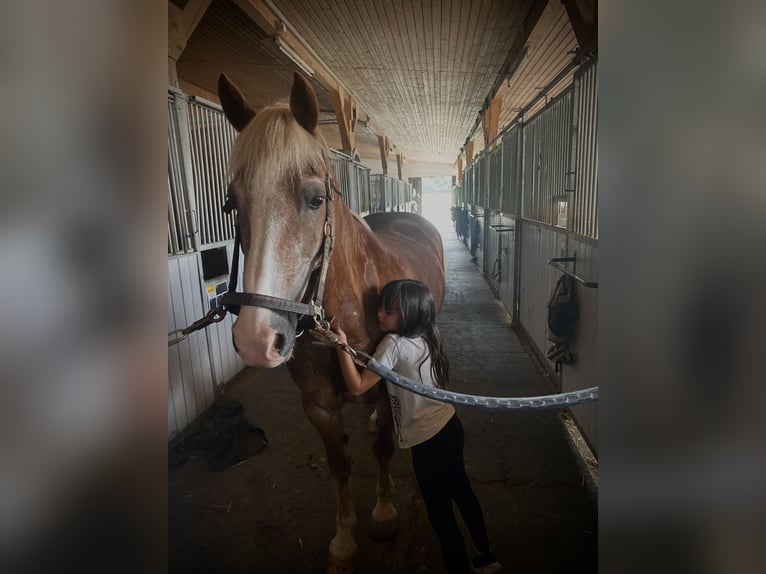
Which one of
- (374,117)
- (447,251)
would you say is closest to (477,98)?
(374,117)

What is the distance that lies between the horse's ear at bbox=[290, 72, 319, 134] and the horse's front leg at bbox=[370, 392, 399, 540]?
1.12 meters

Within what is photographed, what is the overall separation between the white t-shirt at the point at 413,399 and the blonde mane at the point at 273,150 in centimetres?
63

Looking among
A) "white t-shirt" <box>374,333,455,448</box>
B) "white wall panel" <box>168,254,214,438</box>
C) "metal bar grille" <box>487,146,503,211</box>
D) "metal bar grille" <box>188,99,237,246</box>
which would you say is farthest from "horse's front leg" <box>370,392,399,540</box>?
"metal bar grille" <box>487,146,503,211</box>

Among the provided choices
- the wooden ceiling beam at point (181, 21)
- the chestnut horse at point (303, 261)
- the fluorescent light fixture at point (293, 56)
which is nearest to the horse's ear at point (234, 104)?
the chestnut horse at point (303, 261)

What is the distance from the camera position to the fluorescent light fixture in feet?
15.1

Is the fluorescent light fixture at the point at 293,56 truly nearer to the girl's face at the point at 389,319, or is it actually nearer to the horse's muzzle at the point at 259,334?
the girl's face at the point at 389,319

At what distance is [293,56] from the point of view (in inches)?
196

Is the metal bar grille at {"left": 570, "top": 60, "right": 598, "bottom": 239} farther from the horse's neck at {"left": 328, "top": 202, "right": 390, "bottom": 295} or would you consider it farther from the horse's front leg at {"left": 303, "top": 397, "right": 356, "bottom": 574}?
the horse's front leg at {"left": 303, "top": 397, "right": 356, "bottom": 574}

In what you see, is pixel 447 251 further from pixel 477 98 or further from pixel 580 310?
pixel 580 310

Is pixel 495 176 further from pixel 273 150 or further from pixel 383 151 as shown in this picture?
pixel 383 151

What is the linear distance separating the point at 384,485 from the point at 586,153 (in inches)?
83.1

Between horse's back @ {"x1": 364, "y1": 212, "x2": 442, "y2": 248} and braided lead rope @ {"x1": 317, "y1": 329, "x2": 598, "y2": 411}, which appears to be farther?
horse's back @ {"x1": 364, "y1": 212, "x2": 442, "y2": 248}

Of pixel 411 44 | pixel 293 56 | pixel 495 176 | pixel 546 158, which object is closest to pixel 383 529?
pixel 546 158

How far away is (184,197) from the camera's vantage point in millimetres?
2750
